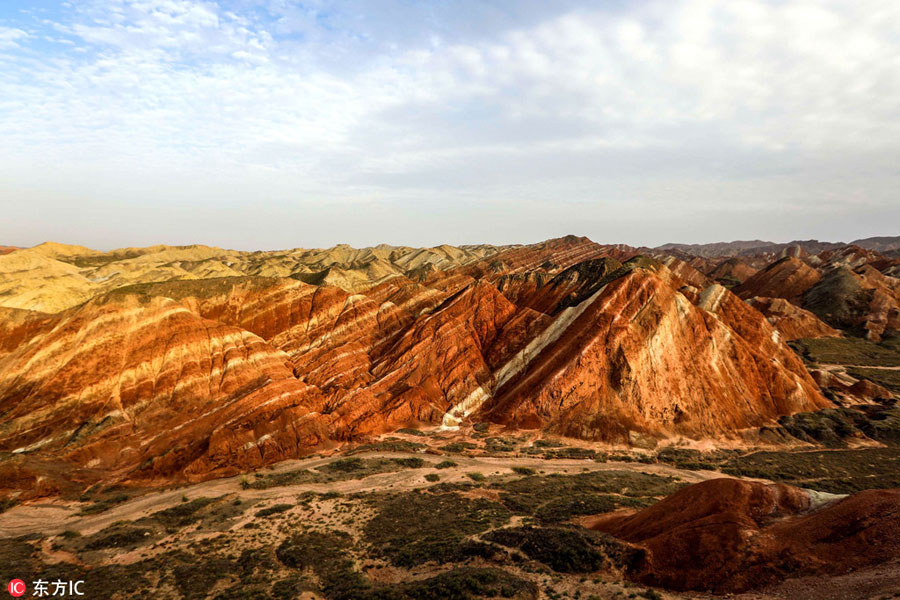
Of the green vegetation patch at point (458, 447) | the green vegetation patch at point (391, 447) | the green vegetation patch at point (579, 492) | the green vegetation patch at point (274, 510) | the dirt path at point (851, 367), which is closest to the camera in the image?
the green vegetation patch at point (579, 492)


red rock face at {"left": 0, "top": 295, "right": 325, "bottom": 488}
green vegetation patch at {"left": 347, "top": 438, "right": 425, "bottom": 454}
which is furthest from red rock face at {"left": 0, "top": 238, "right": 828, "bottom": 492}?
green vegetation patch at {"left": 347, "top": 438, "right": 425, "bottom": 454}

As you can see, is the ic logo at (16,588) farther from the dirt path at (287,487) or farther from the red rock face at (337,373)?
the red rock face at (337,373)

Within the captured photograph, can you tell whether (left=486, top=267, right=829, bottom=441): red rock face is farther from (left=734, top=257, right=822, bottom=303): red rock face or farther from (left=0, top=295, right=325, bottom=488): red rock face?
(left=734, top=257, right=822, bottom=303): red rock face

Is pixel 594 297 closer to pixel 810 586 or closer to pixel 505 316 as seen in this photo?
pixel 505 316

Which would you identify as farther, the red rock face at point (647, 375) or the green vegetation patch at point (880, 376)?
the green vegetation patch at point (880, 376)

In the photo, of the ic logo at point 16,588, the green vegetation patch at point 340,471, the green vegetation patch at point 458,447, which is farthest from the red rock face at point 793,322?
the ic logo at point 16,588
